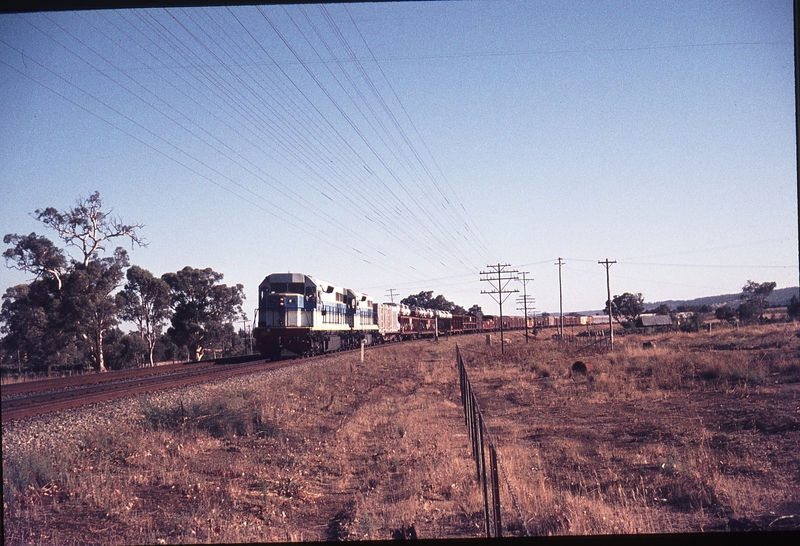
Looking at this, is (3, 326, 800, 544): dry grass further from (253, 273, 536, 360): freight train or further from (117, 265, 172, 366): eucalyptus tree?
(117, 265, 172, 366): eucalyptus tree

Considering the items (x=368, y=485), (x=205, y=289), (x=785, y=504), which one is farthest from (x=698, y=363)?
(x=205, y=289)

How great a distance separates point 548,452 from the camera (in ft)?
38.4

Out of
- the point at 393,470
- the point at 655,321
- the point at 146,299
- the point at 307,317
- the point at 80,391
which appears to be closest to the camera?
the point at 393,470

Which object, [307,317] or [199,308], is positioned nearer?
[307,317]

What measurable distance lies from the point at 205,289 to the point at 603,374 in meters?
35.2

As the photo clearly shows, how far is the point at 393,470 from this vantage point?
33.4 ft

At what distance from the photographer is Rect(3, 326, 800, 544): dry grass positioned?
23.9 feet

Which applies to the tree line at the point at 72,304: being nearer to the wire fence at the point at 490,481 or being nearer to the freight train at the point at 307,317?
the freight train at the point at 307,317

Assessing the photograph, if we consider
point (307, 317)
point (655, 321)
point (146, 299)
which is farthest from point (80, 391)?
point (655, 321)

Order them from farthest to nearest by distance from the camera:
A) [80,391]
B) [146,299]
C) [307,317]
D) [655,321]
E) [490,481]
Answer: [655,321]
[146,299]
[307,317]
[80,391]
[490,481]

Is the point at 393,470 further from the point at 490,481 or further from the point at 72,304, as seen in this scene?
the point at 72,304

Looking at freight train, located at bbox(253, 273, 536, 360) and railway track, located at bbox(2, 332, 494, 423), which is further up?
freight train, located at bbox(253, 273, 536, 360)

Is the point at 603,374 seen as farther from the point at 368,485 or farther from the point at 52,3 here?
the point at 52,3

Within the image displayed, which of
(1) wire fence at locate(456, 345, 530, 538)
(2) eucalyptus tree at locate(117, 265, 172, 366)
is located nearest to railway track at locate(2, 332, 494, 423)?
(1) wire fence at locate(456, 345, 530, 538)
